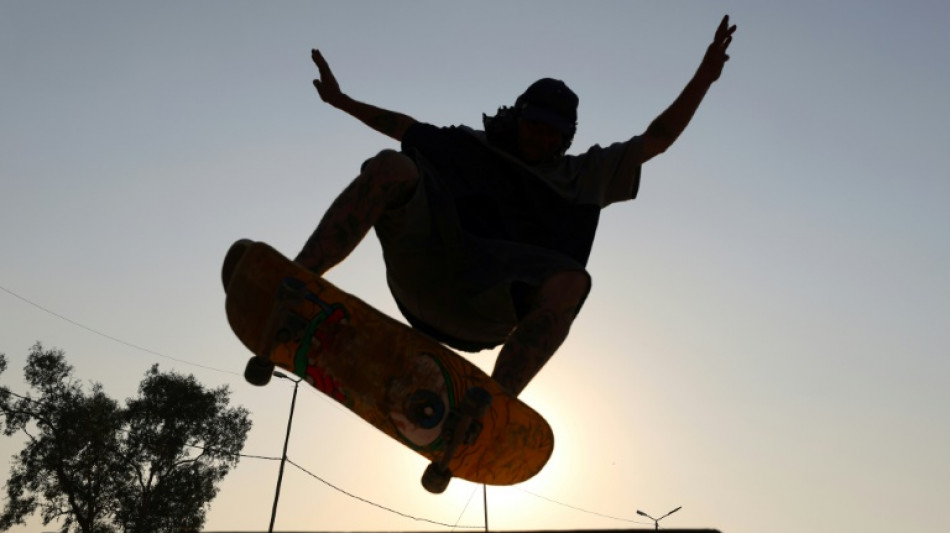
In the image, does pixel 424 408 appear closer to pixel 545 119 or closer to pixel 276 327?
pixel 276 327

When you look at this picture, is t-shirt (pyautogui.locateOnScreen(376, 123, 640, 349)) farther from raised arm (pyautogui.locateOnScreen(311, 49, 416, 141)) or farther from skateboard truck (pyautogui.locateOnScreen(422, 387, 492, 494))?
skateboard truck (pyautogui.locateOnScreen(422, 387, 492, 494))

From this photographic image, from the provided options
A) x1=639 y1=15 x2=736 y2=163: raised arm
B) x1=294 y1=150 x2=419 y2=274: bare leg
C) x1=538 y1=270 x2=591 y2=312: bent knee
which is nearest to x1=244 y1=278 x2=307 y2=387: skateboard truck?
x1=294 y1=150 x2=419 y2=274: bare leg

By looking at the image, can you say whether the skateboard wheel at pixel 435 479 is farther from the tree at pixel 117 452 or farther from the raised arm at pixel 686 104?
the tree at pixel 117 452

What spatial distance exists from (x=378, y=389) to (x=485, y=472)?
0.61m

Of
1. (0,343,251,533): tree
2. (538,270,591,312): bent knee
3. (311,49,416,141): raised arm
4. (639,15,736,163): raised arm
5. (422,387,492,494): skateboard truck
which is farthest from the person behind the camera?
(0,343,251,533): tree

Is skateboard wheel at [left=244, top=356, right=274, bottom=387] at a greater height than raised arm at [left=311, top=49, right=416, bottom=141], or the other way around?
raised arm at [left=311, top=49, right=416, bottom=141]

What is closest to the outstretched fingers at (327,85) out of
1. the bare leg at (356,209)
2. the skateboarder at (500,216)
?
the skateboarder at (500,216)

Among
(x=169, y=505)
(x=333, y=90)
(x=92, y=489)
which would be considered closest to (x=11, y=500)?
(x=92, y=489)

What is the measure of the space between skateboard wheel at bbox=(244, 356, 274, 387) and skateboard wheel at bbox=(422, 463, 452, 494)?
73 cm

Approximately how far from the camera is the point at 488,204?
151 inches

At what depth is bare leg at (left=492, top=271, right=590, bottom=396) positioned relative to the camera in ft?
11.6

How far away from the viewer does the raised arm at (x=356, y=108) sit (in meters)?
4.38

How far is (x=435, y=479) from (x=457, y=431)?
237 mm

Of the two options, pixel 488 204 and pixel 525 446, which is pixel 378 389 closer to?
pixel 525 446
